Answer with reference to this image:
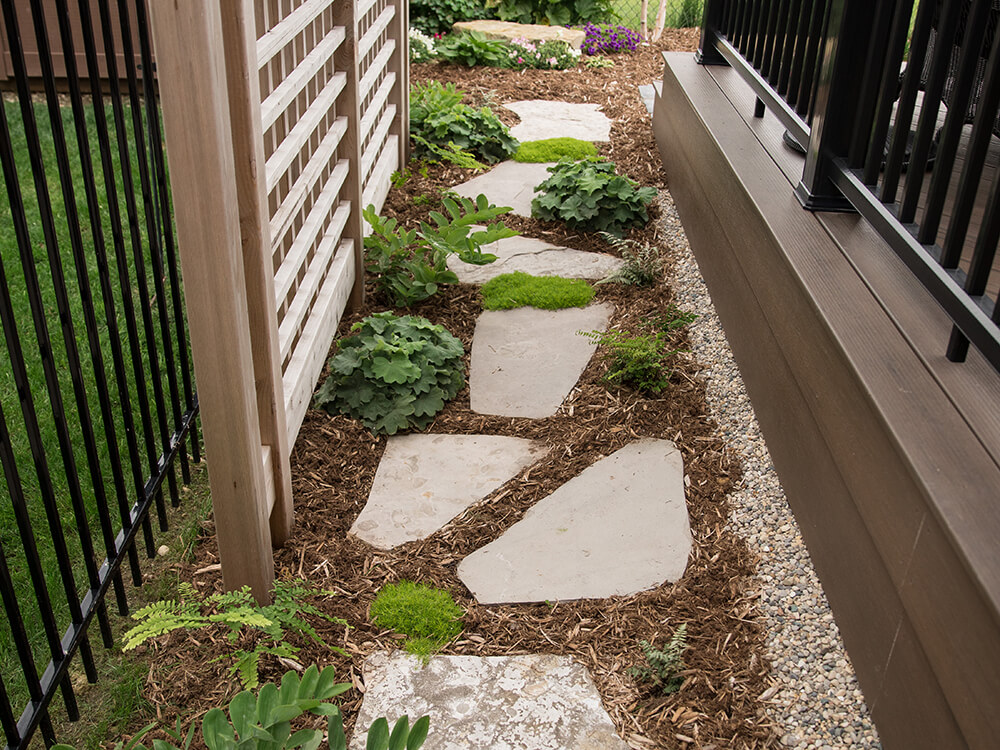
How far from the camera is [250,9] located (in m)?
1.90

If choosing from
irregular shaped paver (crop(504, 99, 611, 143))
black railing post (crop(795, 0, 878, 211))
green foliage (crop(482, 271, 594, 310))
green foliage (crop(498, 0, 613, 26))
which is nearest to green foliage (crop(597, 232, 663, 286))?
green foliage (crop(482, 271, 594, 310))

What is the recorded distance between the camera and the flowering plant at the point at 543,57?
7578 mm

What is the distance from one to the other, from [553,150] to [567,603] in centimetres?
389

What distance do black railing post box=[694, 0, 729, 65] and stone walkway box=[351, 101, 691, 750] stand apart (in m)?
1.81

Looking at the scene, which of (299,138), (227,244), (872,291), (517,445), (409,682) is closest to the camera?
(227,244)

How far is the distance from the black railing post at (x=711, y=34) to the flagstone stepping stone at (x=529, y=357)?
1810mm

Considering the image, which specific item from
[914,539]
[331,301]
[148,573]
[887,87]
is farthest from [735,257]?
[148,573]

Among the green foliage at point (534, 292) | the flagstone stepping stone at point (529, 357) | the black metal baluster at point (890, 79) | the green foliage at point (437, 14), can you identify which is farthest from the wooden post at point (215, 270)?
the green foliage at point (437, 14)

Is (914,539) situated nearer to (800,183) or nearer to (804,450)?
(804,450)

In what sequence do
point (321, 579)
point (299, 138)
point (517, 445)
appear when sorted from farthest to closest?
point (517, 445) < point (299, 138) < point (321, 579)

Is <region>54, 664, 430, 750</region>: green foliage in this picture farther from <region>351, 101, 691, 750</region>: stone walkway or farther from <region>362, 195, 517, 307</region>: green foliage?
<region>362, 195, 517, 307</region>: green foliage

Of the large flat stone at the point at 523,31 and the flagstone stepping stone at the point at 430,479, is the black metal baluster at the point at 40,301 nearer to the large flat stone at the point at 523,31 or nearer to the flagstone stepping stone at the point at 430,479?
the flagstone stepping stone at the point at 430,479

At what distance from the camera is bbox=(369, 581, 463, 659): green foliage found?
2.21 metres

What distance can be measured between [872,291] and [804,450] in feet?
1.51
